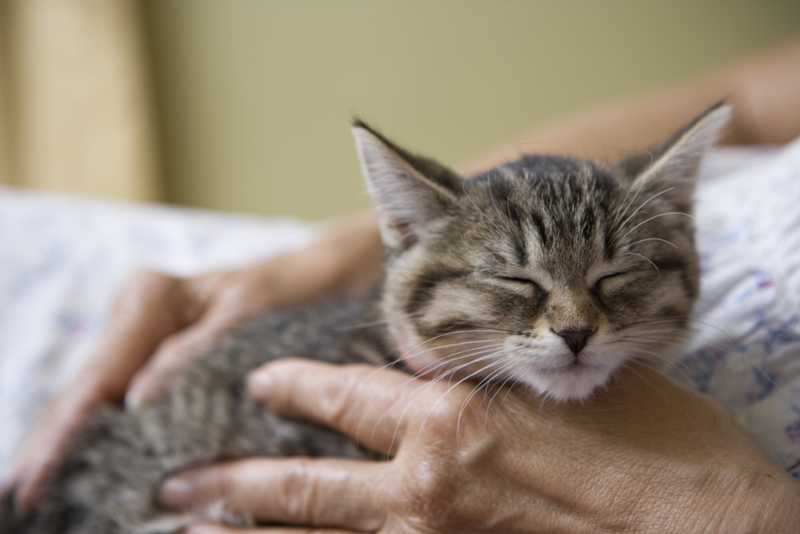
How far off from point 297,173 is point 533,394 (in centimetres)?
234

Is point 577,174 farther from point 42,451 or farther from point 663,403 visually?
point 42,451

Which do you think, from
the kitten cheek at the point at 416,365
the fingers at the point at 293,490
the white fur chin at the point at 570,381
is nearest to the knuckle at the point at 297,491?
the fingers at the point at 293,490

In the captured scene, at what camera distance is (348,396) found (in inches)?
34.8

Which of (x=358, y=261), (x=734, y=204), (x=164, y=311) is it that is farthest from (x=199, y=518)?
(x=734, y=204)

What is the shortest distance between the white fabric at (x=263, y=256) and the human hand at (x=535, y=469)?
4.4 inches

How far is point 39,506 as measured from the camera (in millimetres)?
998

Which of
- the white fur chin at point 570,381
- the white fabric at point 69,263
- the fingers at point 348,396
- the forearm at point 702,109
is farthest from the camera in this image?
the forearm at point 702,109

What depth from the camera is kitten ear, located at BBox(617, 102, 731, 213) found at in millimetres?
811

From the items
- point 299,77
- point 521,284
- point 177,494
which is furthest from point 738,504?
point 299,77

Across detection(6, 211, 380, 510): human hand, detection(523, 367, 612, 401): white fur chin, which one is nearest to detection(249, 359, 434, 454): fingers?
detection(523, 367, 612, 401): white fur chin

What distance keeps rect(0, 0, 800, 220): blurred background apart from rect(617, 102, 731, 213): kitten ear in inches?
67.9

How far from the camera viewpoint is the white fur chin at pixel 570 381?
715 millimetres

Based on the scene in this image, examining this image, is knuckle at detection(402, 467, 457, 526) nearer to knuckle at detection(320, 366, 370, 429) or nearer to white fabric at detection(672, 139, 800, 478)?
knuckle at detection(320, 366, 370, 429)

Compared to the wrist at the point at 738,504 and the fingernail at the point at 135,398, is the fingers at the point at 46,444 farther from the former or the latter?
the wrist at the point at 738,504
